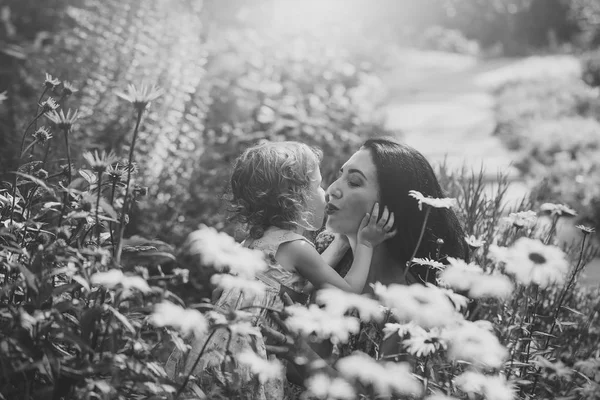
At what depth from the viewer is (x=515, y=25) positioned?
18656 mm

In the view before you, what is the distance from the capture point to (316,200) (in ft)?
7.95

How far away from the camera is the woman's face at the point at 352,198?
7.64ft

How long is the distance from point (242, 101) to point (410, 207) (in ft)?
10.4

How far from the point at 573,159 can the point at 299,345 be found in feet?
21.2

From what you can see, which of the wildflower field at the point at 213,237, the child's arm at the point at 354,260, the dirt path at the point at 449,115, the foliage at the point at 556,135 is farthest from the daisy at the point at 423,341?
the dirt path at the point at 449,115

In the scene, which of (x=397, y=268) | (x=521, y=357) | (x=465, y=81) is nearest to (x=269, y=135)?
(x=397, y=268)

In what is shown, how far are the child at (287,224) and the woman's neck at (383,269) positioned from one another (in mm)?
144

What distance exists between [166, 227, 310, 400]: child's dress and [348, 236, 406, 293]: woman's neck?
0.25m

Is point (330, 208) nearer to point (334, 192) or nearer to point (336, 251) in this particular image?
point (334, 192)

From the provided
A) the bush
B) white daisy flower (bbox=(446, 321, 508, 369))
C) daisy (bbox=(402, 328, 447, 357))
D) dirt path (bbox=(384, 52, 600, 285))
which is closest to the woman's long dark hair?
daisy (bbox=(402, 328, 447, 357))

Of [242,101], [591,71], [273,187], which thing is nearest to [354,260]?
[273,187]

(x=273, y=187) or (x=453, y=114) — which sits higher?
(x=273, y=187)

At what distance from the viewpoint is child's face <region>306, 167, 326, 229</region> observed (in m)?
2.39

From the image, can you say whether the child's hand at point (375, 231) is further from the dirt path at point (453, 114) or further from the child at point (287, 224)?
the dirt path at point (453, 114)
